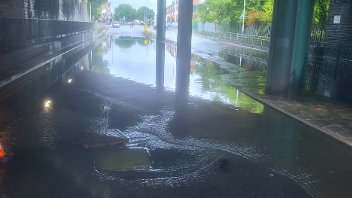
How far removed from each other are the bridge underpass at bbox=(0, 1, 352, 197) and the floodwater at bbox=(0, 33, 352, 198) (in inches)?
0.7

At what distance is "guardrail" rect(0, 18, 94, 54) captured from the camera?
17139mm

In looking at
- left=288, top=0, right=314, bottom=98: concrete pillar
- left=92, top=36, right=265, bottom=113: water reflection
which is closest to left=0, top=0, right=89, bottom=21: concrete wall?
left=92, top=36, right=265, bottom=113: water reflection

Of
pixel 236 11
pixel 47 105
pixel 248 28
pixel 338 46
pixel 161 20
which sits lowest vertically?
pixel 47 105

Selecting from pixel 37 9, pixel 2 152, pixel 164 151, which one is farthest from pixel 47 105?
pixel 37 9

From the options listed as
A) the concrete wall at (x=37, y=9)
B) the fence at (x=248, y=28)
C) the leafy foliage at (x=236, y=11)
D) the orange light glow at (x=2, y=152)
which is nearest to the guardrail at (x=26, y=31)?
the concrete wall at (x=37, y=9)

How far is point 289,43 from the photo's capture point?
464 inches

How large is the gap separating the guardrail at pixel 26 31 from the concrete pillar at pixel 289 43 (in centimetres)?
1121

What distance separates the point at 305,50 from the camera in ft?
38.5

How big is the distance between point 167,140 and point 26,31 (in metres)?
15.6

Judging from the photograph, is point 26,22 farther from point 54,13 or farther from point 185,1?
point 54,13

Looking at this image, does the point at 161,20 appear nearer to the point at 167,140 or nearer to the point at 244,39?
the point at 244,39

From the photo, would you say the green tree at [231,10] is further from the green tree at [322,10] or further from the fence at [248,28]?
the green tree at [322,10]

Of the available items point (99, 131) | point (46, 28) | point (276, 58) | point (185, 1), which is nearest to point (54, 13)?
point (46, 28)

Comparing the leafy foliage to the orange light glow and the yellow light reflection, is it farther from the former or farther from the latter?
the orange light glow
